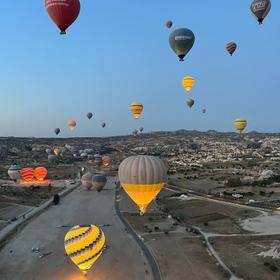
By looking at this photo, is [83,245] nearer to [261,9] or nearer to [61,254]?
[61,254]

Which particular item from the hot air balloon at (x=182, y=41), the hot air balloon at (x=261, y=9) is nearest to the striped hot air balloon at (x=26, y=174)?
the hot air balloon at (x=182, y=41)

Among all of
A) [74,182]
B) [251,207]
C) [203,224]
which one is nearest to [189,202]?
[251,207]

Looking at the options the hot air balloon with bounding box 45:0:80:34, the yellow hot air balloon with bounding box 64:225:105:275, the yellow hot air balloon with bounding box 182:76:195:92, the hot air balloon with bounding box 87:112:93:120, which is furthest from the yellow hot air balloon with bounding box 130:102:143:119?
the hot air balloon with bounding box 87:112:93:120

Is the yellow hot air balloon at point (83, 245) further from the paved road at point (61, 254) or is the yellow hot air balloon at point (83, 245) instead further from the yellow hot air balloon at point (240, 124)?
the yellow hot air balloon at point (240, 124)

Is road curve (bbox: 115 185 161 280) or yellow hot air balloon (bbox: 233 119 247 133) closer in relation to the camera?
road curve (bbox: 115 185 161 280)

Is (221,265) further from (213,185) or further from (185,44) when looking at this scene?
(213,185)

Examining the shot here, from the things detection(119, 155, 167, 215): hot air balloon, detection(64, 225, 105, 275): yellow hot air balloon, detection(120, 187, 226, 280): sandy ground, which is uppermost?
detection(119, 155, 167, 215): hot air balloon

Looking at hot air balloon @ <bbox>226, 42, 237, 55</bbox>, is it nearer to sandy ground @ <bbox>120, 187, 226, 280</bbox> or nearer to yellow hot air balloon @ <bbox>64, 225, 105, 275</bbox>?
sandy ground @ <bbox>120, 187, 226, 280</bbox>
